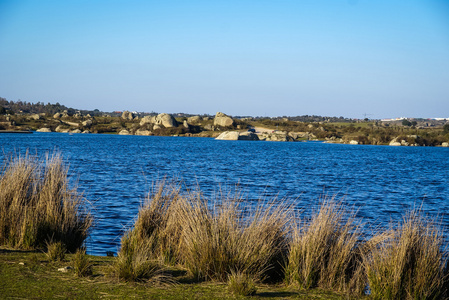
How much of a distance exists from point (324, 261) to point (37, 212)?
16.5 ft

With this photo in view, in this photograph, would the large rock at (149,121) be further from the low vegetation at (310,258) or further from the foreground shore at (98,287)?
the foreground shore at (98,287)

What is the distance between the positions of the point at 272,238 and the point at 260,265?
58 centimetres

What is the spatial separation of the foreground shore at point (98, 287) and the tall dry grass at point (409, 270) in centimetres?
61

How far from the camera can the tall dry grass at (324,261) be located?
6418 millimetres

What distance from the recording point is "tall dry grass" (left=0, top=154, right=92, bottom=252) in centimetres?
784

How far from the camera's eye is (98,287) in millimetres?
5820

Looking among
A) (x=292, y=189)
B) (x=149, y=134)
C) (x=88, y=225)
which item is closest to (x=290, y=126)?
(x=149, y=134)

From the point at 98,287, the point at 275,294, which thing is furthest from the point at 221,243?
the point at 98,287

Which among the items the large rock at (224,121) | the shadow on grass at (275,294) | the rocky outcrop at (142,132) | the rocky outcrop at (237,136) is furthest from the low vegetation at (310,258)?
the large rock at (224,121)

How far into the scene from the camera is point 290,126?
184 m

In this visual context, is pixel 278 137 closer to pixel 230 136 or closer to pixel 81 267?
pixel 230 136

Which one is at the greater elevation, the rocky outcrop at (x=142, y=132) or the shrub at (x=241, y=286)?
the shrub at (x=241, y=286)

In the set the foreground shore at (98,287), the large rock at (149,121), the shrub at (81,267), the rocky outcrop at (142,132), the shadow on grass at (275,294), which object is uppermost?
→ the large rock at (149,121)

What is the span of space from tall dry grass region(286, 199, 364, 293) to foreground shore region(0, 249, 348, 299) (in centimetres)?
26
